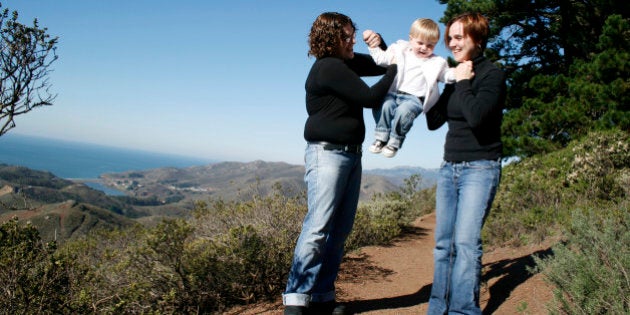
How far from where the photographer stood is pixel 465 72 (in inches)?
97.9

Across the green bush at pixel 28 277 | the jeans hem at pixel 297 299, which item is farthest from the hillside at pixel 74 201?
the jeans hem at pixel 297 299

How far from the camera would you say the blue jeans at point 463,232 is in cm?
234

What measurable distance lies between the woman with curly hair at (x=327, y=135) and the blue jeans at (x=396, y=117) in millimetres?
78

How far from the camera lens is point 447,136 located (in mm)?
2598

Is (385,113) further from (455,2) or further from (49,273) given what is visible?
(455,2)

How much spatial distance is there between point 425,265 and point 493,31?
26.0 ft

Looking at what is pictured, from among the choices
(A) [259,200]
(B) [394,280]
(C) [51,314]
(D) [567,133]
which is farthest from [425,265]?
(D) [567,133]

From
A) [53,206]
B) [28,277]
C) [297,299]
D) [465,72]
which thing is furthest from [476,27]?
[53,206]

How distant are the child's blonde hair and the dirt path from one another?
1878 mm

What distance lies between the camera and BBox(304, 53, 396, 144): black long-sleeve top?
2408 millimetres

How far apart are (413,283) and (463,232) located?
1.95 metres

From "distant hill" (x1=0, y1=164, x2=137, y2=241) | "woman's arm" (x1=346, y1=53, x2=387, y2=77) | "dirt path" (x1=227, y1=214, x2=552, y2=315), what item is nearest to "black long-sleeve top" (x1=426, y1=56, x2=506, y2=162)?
"woman's arm" (x1=346, y1=53, x2=387, y2=77)

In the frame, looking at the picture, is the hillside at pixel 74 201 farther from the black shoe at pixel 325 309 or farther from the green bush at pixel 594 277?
the green bush at pixel 594 277

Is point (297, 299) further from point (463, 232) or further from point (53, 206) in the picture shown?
point (53, 206)
